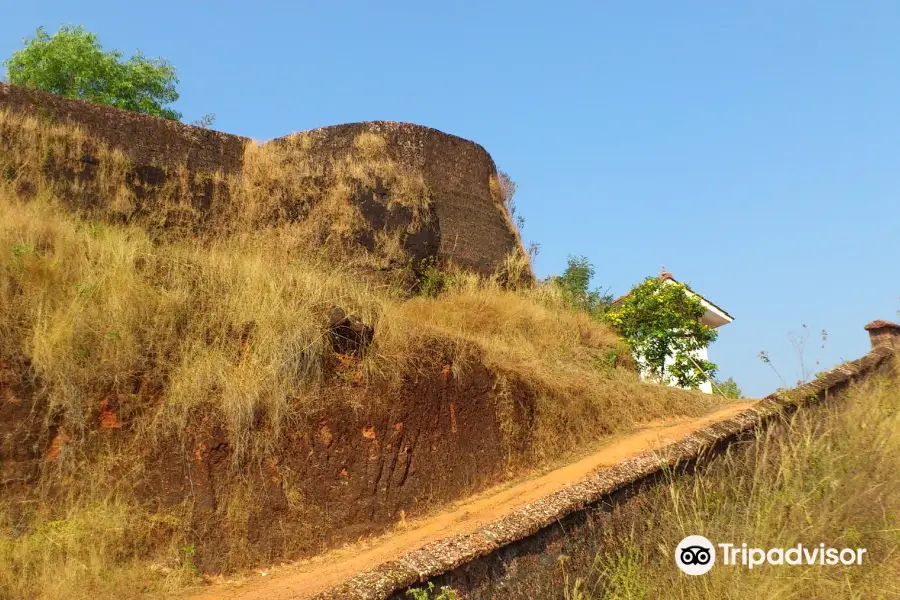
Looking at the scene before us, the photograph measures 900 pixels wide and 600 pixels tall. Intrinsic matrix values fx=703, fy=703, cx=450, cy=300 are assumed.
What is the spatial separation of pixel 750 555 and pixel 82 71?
18.8 meters

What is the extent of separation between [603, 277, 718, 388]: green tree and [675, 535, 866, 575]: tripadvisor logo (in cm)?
889

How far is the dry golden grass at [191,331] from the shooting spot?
17.8 feet

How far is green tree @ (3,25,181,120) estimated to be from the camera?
1742 cm

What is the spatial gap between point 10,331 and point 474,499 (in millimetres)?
4533

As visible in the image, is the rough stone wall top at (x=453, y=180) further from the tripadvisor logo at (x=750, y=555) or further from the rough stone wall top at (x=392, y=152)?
the tripadvisor logo at (x=750, y=555)

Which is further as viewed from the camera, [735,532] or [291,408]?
[291,408]


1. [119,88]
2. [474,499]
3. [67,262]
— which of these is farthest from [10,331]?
[119,88]

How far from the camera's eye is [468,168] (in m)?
12.8

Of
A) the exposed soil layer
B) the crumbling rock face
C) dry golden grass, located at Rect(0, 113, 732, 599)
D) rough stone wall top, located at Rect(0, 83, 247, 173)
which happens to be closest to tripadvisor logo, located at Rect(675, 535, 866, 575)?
the exposed soil layer

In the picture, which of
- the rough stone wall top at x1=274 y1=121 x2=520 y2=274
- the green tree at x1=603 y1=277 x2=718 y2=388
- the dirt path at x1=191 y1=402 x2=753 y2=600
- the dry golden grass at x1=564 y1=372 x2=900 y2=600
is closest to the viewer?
the dry golden grass at x1=564 y1=372 x2=900 y2=600

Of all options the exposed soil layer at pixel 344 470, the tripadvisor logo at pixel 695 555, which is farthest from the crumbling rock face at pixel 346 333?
the tripadvisor logo at pixel 695 555

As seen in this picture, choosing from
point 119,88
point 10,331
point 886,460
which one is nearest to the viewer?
point 886,460

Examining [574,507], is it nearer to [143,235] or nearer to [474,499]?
[474,499]

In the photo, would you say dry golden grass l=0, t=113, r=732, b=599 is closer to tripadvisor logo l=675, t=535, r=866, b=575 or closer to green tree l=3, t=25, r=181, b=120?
tripadvisor logo l=675, t=535, r=866, b=575
